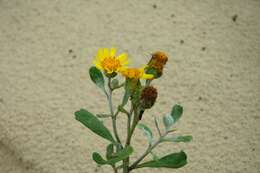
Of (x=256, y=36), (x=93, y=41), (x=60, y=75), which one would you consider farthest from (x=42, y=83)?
(x=256, y=36)

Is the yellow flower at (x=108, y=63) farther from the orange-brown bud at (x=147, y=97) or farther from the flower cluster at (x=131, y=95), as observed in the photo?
the orange-brown bud at (x=147, y=97)

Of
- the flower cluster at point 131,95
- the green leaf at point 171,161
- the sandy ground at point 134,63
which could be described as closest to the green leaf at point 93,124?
the flower cluster at point 131,95

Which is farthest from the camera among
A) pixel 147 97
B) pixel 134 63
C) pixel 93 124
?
pixel 134 63

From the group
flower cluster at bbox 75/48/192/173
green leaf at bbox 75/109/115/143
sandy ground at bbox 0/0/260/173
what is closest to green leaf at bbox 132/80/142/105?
flower cluster at bbox 75/48/192/173

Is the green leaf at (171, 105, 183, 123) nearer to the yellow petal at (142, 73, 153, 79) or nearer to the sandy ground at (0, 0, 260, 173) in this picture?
the yellow petal at (142, 73, 153, 79)

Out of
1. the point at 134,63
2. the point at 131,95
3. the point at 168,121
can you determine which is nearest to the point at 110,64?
the point at 131,95

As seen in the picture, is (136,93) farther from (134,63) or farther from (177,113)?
(134,63)

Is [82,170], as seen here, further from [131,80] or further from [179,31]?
[179,31]
